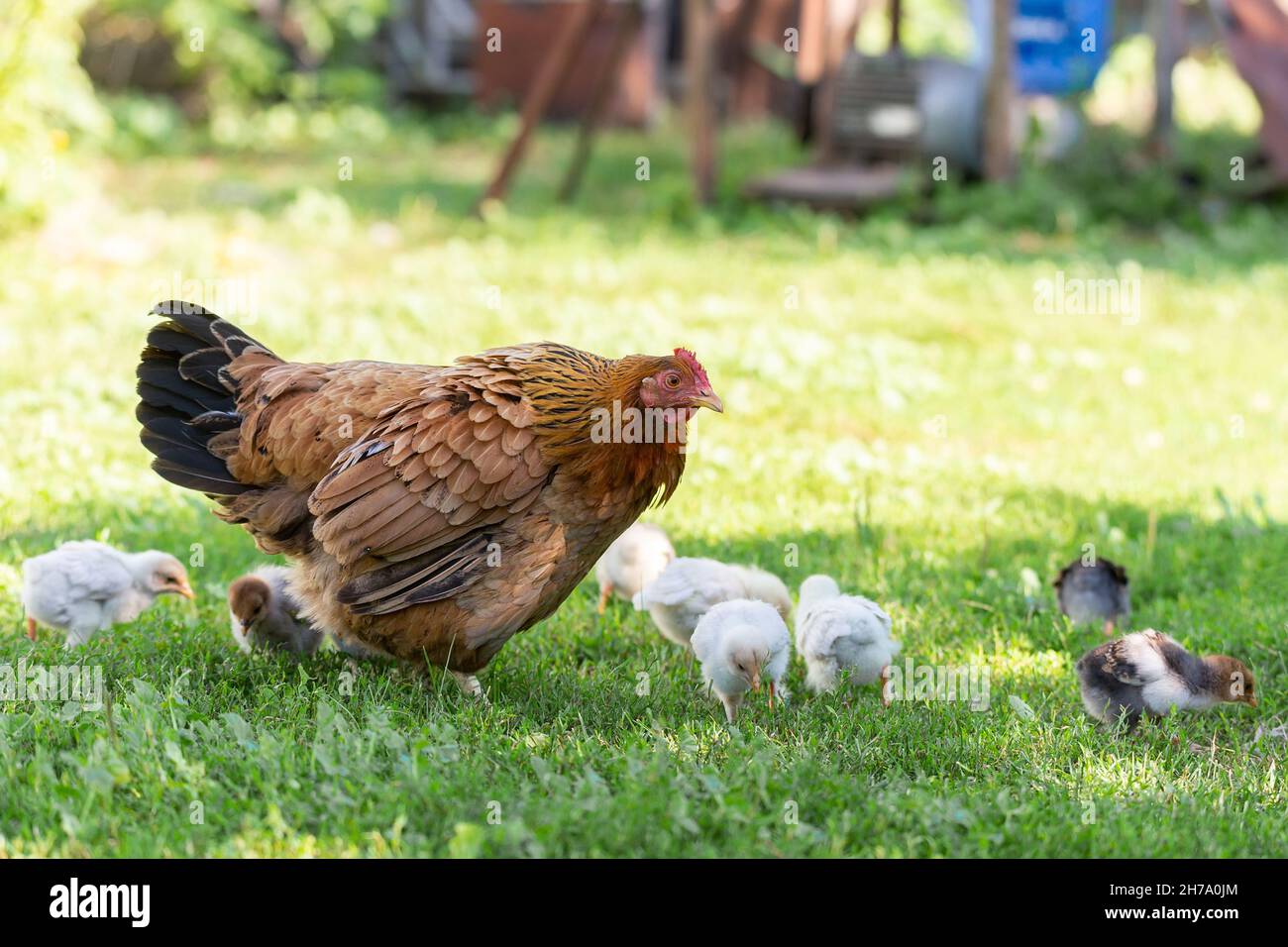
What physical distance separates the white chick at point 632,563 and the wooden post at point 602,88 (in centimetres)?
827

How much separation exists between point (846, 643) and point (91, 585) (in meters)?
2.68

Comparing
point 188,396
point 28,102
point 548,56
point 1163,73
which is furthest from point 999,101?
point 188,396

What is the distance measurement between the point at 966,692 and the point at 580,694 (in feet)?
4.32

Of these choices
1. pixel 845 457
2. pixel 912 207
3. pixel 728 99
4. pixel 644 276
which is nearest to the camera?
pixel 845 457

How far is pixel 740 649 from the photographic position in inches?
181

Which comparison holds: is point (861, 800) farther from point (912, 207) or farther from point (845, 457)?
point (912, 207)

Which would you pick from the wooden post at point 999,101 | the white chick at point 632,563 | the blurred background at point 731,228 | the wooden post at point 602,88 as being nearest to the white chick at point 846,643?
the white chick at point 632,563

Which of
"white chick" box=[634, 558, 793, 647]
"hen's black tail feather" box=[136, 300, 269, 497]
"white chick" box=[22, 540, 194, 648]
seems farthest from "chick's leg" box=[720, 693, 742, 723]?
"white chick" box=[22, 540, 194, 648]

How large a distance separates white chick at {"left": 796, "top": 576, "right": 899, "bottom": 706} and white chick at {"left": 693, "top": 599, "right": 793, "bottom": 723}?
110 millimetres

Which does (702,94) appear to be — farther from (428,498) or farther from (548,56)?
(428,498)

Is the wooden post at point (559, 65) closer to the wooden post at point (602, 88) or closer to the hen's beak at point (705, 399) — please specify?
the wooden post at point (602, 88)

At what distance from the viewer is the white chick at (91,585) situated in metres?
5.05
